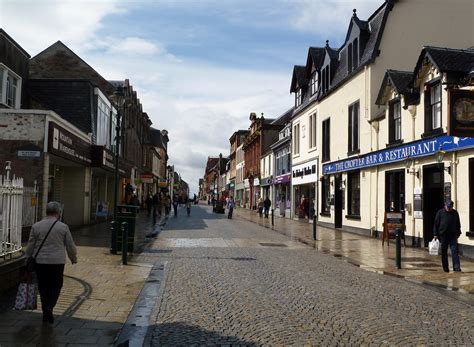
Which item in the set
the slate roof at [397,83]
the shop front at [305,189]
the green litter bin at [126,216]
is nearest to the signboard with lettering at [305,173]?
the shop front at [305,189]

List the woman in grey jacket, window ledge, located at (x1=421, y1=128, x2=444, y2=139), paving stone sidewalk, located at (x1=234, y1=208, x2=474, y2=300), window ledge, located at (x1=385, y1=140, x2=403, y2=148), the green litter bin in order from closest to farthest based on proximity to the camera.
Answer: the woman in grey jacket < paving stone sidewalk, located at (x1=234, y1=208, x2=474, y2=300) < the green litter bin < window ledge, located at (x1=421, y1=128, x2=444, y2=139) < window ledge, located at (x1=385, y1=140, x2=403, y2=148)

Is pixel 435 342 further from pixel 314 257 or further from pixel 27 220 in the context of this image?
pixel 27 220

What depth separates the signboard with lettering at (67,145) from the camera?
59.9 ft

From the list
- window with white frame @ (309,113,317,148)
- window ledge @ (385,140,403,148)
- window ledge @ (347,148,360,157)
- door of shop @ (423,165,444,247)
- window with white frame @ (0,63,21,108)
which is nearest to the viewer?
door of shop @ (423,165,444,247)

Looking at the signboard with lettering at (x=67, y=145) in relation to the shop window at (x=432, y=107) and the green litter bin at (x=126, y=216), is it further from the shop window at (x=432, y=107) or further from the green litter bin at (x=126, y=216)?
the shop window at (x=432, y=107)

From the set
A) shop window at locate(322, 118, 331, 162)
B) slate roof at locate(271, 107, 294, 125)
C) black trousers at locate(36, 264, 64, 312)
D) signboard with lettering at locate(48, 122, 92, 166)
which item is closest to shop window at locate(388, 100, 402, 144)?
shop window at locate(322, 118, 331, 162)

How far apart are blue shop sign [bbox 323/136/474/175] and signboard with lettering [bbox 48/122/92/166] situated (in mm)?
12418

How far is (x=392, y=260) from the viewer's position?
1480cm

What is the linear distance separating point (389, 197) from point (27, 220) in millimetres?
13694

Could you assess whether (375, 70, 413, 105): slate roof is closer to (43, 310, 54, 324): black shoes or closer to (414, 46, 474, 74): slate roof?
(414, 46, 474, 74): slate roof

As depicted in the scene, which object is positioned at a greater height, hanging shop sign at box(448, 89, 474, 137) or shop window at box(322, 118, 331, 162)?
shop window at box(322, 118, 331, 162)

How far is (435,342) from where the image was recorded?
632 centimetres

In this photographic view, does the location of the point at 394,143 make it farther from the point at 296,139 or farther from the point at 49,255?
the point at 296,139

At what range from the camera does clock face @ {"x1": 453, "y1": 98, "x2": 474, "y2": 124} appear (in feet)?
40.4
